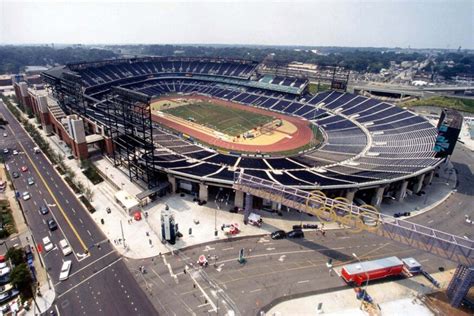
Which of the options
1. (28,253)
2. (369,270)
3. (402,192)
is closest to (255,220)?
(369,270)

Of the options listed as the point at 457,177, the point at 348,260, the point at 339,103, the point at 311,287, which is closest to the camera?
the point at 311,287

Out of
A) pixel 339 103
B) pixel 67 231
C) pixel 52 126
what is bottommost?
pixel 67 231

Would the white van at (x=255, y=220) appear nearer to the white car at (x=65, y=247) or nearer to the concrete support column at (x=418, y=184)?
the white car at (x=65, y=247)

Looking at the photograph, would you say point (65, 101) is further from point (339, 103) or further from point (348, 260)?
point (339, 103)

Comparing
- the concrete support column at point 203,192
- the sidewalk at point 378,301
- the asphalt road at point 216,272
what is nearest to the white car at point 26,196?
the asphalt road at point 216,272

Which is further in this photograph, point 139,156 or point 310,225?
point 139,156

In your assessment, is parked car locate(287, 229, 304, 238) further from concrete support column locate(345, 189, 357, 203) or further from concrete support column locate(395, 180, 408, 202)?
concrete support column locate(395, 180, 408, 202)

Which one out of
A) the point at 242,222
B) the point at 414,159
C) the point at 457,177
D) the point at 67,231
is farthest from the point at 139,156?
the point at 457,177
